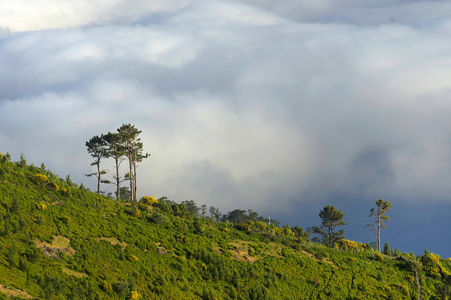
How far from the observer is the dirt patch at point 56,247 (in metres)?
40.8

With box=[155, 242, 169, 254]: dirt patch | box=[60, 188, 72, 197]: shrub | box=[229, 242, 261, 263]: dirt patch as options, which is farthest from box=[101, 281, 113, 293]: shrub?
box=[229, 242, 261, 263]: dirt patch

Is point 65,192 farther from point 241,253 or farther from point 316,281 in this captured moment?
point 316,281

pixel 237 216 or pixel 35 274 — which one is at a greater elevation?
pixel 237 216

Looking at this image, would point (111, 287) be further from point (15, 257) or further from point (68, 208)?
point (68, 208)

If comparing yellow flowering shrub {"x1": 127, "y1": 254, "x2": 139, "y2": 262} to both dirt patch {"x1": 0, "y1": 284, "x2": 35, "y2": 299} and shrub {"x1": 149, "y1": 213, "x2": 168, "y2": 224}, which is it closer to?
shrub {"x1": 149, "y1": 213, "x2": 168, "y2": 224}

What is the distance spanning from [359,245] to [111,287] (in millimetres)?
63869

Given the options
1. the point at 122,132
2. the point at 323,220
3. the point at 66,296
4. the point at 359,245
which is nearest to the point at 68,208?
the point at 66,296

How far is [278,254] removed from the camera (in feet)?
207

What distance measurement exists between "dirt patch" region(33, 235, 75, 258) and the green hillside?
11 centimetres

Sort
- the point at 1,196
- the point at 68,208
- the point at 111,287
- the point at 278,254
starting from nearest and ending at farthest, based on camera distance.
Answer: the point at 111,287
the point at 1,196
the point at 68,208
the point at 278,254

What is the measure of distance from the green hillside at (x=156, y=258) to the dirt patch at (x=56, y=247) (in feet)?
0.37

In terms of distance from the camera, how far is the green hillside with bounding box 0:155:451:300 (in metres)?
38.7

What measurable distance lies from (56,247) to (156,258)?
11.9 m

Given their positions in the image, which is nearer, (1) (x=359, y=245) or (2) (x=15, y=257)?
(2) (x=15, y=257)
